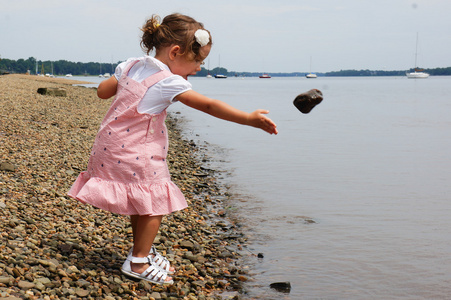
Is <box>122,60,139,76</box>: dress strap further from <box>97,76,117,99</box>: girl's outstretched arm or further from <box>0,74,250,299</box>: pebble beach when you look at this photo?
<box>0,74,250,299</box>: pebble beach

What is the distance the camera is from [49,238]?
471 cm

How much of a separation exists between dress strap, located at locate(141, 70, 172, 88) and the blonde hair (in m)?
0.23

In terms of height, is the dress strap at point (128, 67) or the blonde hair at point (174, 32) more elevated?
the blonde hair at point (174, 32)

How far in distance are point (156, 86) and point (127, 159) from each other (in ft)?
1.92

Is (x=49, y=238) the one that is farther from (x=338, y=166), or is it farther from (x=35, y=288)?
(x=338, y=166)

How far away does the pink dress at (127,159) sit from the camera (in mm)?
3752

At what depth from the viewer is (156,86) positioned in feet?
12.2

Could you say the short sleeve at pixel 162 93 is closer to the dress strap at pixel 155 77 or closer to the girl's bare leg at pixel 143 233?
the dress strap at pixel 155 77

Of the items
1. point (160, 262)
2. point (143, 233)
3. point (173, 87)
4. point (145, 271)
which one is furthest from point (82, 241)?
point (173, 87)

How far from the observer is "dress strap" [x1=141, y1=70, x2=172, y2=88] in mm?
3726

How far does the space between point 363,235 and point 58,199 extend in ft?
14.0

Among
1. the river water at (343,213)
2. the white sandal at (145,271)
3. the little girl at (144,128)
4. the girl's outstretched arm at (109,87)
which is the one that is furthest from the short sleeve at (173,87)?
the river water at (343,213)

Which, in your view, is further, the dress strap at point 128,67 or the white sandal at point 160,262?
the white sandal at point 160,262

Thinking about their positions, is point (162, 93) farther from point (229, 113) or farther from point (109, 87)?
point (229, 113)
